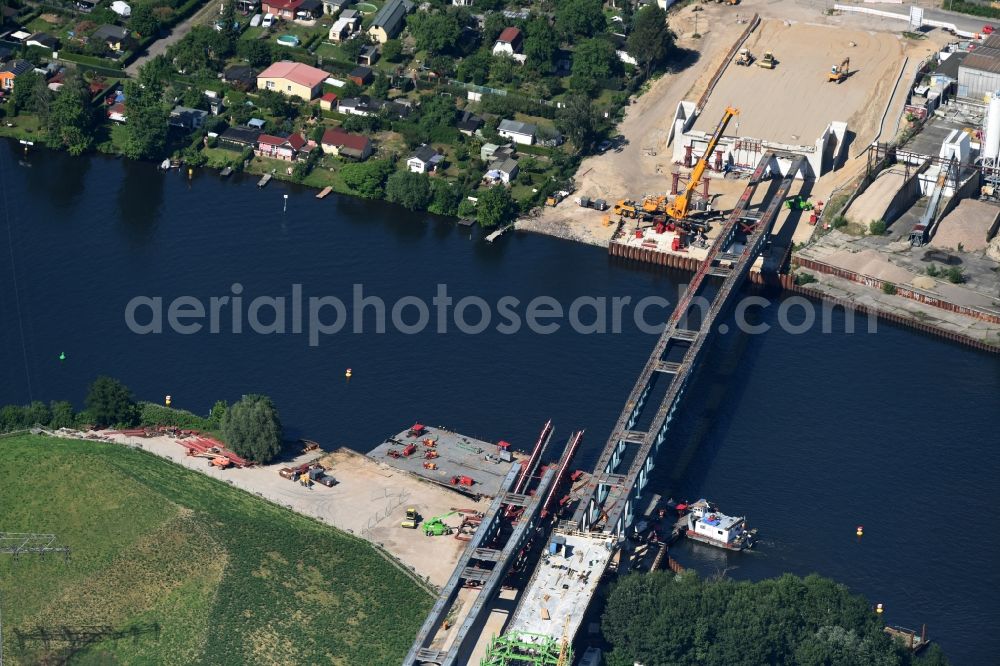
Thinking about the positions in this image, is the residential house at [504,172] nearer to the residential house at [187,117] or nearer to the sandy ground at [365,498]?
the residential house at [187,117]

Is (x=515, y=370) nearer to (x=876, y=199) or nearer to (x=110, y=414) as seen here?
(x=110, y=414)

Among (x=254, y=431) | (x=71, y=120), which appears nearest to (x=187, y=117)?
(x=71, y=120)

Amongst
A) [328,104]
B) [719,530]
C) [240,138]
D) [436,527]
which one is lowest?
[436,527]

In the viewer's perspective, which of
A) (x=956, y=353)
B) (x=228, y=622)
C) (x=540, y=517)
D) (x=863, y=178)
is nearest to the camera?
(x=228, y=622)

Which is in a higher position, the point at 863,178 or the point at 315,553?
the point at 863,178

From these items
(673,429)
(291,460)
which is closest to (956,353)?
(673,429)

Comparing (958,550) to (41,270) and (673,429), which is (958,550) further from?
(41,270)
